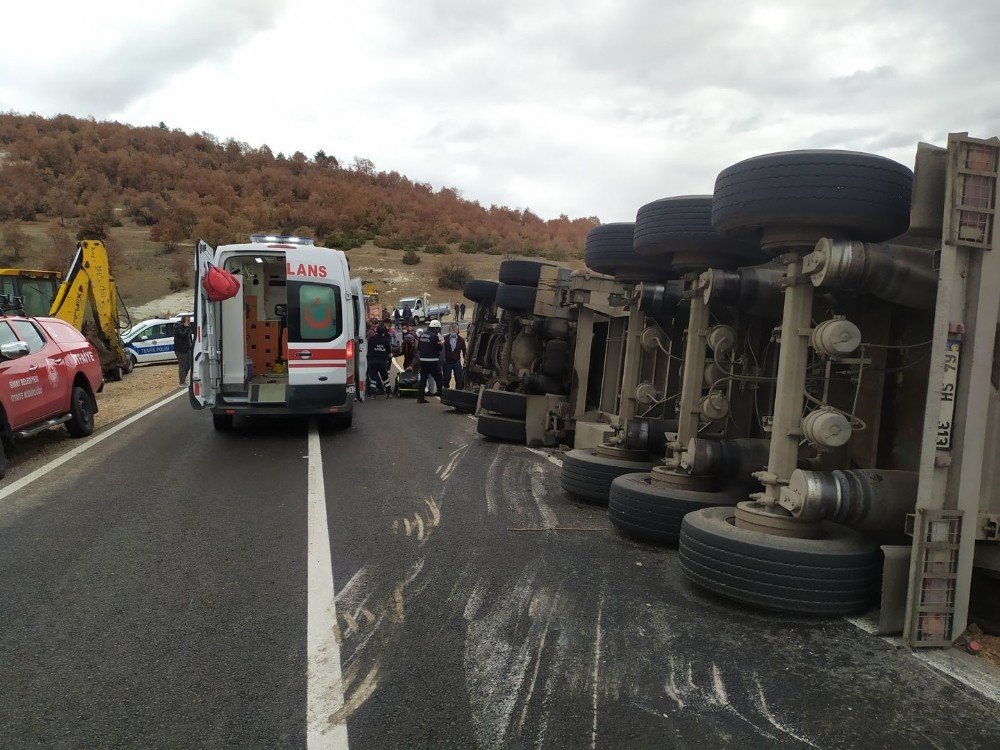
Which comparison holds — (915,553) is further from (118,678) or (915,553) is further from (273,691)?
(118,678)

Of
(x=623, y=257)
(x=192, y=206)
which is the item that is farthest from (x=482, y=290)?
(x=192, y=206)

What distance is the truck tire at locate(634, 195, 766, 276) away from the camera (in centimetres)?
585

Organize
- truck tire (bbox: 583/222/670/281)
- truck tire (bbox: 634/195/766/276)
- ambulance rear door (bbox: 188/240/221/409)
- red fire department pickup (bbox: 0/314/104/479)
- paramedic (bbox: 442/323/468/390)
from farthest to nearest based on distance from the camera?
1. paramedic (bbox: 442/323/468/390)
2. ambulance rear door (bbox: 188/240/221/409)
3. red fire department pickup (bbox: 0/314/104/479)
4. truck tire (bbox: 583/222/670/281)
5. truck tire (bbox: 634/195/766/276)

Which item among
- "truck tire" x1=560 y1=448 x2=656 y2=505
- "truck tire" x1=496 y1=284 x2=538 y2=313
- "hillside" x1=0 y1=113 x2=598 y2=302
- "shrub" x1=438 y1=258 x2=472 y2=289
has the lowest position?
"truck tire" x1=560 y1=448 x2=656 y2=505

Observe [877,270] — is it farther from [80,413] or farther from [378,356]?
[378,356]

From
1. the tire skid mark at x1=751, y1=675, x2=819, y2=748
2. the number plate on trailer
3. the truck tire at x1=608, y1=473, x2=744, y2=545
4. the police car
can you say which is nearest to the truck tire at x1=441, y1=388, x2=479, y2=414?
the truck tire at x1=608, y1=473, x2=744, y2=545

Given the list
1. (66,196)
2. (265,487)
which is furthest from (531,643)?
(66,196)

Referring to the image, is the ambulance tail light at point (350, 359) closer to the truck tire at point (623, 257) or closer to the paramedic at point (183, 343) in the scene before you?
the truck tire at point (623, 257)

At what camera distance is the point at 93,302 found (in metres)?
18.0

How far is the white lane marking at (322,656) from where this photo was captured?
2.87 metres

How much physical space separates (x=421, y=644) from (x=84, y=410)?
8655 mm

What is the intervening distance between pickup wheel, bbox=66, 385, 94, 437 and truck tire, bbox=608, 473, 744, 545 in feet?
26.3

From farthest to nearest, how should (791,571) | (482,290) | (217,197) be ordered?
(217,197) < (482,290) < (791,571)

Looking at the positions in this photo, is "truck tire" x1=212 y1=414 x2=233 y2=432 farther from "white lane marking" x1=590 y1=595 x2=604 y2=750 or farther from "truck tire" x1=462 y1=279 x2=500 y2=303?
"white lane marking" x1=590 y1=595 x2=604 y2=750
